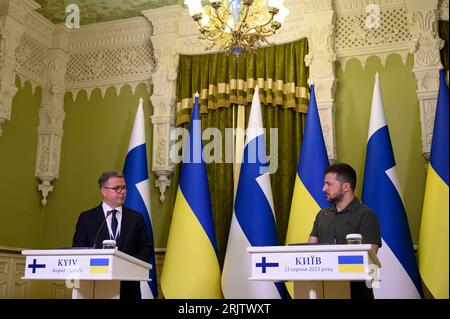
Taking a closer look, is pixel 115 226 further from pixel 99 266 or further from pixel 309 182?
pixel 309 182

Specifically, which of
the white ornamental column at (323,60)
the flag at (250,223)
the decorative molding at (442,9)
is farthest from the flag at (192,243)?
the decorative molding at (442,9)

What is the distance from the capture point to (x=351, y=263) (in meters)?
2.56

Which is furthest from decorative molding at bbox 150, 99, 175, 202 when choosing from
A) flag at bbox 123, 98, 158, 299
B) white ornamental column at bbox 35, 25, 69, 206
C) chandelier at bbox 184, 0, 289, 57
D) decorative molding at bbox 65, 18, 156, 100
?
chandelier at bbox 184, 0, 289, 57

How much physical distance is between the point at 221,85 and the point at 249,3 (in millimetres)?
1665

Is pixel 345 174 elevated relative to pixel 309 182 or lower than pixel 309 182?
lower

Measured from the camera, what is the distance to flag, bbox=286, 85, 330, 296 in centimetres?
455

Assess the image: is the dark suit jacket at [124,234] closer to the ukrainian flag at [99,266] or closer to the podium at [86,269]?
the podium at [86,269]

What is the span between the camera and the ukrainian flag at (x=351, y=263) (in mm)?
2535

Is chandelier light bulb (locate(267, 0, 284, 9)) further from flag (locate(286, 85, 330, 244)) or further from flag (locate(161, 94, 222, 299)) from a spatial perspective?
flag (locate(161, 94, 222, 299))

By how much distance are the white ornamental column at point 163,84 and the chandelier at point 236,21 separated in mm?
1532

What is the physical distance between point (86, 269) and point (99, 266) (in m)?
0.08

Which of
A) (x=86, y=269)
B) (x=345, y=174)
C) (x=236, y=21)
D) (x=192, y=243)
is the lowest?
(x=86, y=269)

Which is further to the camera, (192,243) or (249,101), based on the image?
(249,101)

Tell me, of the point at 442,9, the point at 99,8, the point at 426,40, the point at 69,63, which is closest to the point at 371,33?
the point at 426,40
